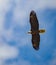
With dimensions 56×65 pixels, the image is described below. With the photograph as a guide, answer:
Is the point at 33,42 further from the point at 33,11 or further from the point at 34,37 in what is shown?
the point at 33,11

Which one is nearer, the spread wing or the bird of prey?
the spread wing

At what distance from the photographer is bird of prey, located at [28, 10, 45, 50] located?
116 metres

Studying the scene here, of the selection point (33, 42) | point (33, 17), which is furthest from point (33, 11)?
point (33, 42)

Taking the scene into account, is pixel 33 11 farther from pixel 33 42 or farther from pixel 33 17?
pixel 33 42

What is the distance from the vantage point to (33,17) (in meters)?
116

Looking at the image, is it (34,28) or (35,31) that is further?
(35,31)

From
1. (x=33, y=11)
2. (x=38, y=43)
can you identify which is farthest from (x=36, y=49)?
(x=33, y=11)

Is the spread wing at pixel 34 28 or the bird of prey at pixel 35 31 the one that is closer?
the spread wing at pixel 34 28

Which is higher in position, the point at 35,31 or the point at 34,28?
the point at 34,28

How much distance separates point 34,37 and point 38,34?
1.48m

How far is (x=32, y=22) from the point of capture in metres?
118

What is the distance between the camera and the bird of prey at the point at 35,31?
116200 mm

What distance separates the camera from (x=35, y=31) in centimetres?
11975

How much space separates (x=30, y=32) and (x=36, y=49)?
3.55 m
